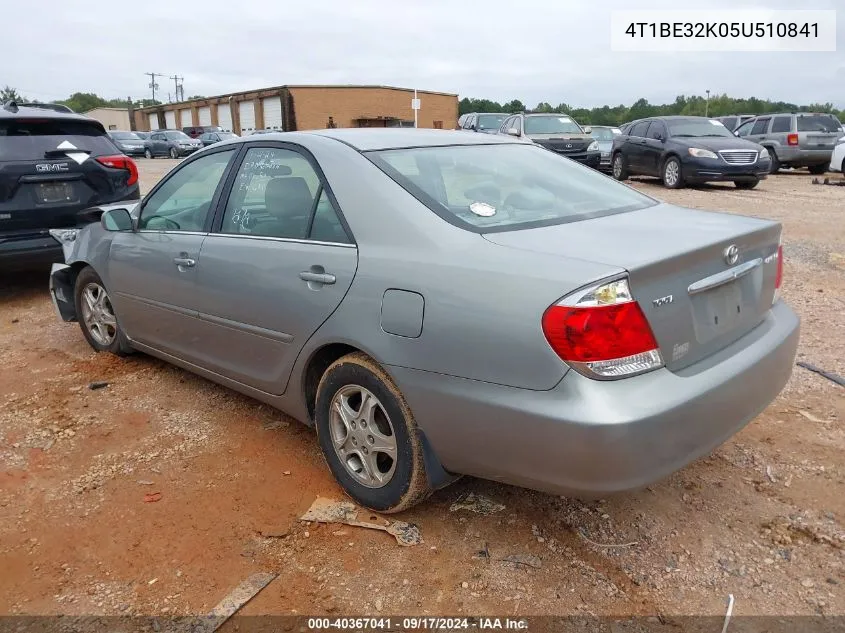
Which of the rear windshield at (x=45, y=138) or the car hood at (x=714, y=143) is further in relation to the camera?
the car hood at (x=714, y=143)

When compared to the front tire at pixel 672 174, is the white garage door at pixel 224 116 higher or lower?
higher

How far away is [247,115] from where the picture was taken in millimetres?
50219

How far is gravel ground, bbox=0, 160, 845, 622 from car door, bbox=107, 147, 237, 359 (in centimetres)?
49

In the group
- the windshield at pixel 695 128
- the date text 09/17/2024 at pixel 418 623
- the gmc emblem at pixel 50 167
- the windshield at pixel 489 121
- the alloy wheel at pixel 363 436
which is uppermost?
the windshield at pixel 489 121

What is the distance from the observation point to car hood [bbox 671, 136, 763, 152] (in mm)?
13830

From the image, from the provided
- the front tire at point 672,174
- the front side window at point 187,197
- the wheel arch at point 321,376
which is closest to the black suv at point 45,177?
the front side window at point 187,197

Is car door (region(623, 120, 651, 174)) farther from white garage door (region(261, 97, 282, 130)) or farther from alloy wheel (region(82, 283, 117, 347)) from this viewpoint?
white garage door (region(261, 97, 282, 130))

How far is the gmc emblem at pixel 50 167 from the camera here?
603cm

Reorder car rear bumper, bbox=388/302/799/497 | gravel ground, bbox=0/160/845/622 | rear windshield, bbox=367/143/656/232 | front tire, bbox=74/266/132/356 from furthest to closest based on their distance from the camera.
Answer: front tire, bbox=74/266/132/356 → rear windshield, bbox=367/143/656/232 → gravel ground, bbox=0/160/845/622 → car rear bumper, bbox=388/302/799/497

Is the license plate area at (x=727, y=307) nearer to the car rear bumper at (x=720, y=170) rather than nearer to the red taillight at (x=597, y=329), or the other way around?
the red taillight at (x=597, y=329)

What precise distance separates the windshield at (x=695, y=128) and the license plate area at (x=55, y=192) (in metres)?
12.1

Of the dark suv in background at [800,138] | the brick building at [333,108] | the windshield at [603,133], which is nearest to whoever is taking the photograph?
the dark suv in background at [800,138]

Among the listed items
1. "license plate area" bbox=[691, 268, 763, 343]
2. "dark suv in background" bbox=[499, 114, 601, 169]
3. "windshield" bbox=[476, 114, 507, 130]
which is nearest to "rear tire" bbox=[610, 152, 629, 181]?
"dark suv in background" bbox=[499, 114, 601, 169]

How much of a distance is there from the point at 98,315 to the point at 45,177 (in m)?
2.05
